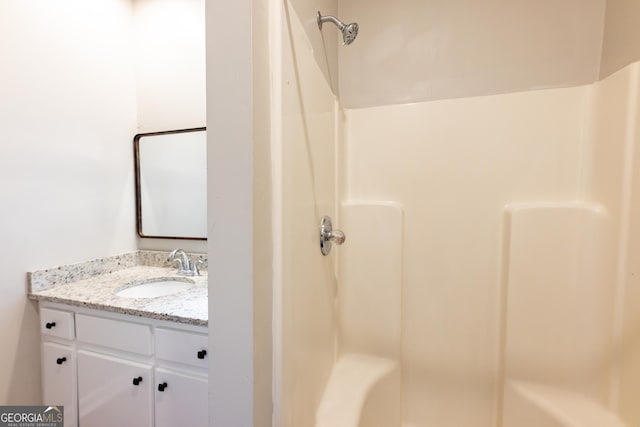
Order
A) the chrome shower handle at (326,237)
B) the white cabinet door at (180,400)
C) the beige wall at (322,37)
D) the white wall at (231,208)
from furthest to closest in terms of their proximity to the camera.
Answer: the white cabinet door at (180,400) → the chrome shower handle at (326,237) → the beige wall at (322,37) → the white wall at (231,208)

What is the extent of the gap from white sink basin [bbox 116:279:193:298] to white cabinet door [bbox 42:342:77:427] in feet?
1.13

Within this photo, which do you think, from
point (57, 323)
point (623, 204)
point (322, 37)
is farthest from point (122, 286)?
point (623, 204)

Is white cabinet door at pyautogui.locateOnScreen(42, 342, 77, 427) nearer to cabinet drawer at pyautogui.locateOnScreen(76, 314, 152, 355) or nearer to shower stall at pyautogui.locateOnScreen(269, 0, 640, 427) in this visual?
cabinet drawer at pyautogui.locateOnScreen(76, 314, 152, 355)

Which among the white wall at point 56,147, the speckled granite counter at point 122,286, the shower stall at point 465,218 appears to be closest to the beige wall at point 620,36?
the shower stall at point 465,218

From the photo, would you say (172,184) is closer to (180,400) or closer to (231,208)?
(180,400)

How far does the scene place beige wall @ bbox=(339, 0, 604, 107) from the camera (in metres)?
1.10

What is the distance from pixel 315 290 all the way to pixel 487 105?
105 centimetres

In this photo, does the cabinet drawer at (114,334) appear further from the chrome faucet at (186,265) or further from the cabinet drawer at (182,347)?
the chrome faucet at (186,265)

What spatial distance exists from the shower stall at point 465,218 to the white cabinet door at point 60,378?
1.25 metres

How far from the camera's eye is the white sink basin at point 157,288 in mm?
1561

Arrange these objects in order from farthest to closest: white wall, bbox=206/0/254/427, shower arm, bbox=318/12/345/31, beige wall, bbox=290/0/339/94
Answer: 1. shower arm, bbox=318/12/345/31
2. beige wall, bbox=290/0/339/94
3. white wall, bbox=206/0/254/427

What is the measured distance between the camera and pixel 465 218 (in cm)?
124

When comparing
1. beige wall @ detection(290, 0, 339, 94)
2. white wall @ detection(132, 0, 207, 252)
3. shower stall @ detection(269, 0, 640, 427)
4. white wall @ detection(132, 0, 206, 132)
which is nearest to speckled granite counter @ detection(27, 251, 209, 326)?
white wall @ detection(132, 0, 207, 252)

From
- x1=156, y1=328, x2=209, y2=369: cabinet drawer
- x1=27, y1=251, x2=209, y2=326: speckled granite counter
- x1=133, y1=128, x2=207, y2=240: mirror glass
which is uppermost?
x1=133, y1=128, x2=207, y2=240: mirror glass
